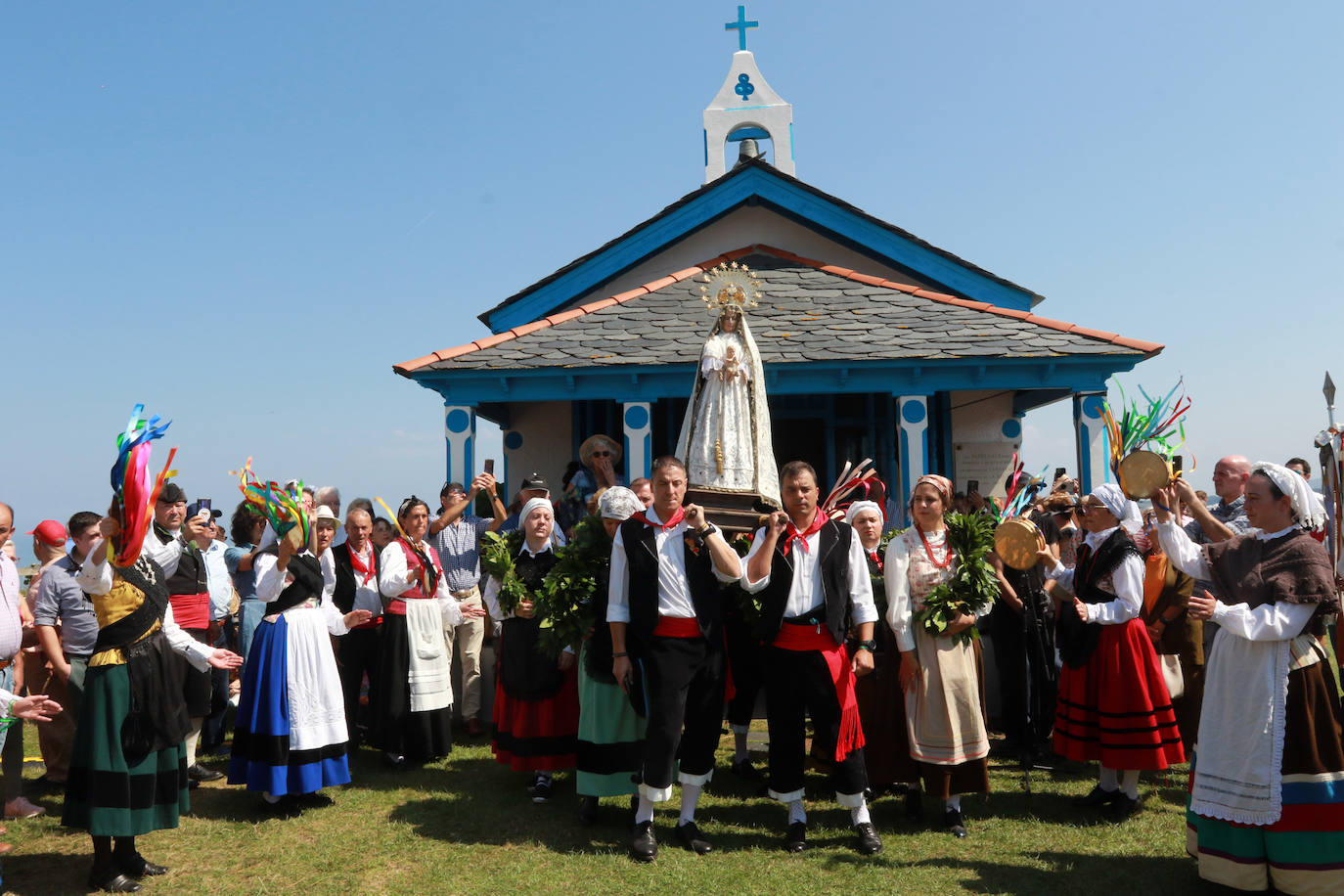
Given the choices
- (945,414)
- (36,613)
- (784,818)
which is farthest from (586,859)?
(945,414)

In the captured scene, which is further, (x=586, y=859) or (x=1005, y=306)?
(x=1005, y=306)

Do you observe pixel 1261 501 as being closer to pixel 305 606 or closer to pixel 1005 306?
pixel 305 606

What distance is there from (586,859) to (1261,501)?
373cm

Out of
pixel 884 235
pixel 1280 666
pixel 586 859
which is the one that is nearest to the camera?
pixel 1280 666

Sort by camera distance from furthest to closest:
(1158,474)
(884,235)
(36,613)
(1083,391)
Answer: (884,235), (1083,391), (36,613), (1158,474)

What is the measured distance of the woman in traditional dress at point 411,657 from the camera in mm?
6426

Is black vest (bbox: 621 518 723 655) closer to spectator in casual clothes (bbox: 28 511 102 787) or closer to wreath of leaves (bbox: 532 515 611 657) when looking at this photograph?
wreath of leaves (bbox: 532 515 611 657)

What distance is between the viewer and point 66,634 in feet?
18.1

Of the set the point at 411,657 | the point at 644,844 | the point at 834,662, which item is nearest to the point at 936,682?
the point at 834,662

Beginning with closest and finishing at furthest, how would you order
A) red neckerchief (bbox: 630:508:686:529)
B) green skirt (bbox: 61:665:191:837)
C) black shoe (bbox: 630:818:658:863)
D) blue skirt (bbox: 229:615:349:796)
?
green skirt (bbox: 61:665:191:837)
black shoe (bbox: 630:818:658:863)
red neckerchief (bbox: 630:508:686:529)
blue skirt (bbox: 229:615:349:796)

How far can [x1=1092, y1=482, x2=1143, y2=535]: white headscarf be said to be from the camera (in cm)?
511

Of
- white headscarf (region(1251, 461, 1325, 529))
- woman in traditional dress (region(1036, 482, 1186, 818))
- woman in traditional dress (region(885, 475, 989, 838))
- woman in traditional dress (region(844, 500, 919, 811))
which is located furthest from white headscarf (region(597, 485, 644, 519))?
white headscarf (region(1251, 461, 1325, 529))

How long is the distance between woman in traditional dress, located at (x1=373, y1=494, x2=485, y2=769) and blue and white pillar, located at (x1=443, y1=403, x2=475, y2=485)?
310cm

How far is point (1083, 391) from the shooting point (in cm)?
942
